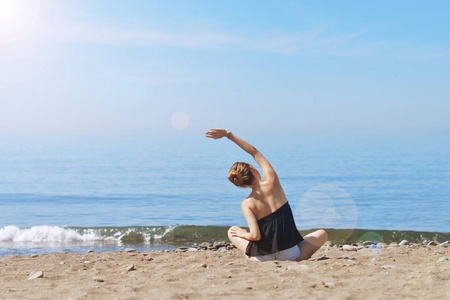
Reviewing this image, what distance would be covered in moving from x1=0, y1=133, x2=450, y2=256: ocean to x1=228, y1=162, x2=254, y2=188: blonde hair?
20.2 feet

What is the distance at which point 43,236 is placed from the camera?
41.5 feet

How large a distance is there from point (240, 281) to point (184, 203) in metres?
16.1

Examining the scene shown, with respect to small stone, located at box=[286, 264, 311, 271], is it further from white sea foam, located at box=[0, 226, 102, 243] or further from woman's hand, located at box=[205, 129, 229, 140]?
white sea foam, located at box=[0, 226, 102, 243]

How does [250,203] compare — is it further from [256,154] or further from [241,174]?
[256,154]

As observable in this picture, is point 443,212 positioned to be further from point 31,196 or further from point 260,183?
point 31,196

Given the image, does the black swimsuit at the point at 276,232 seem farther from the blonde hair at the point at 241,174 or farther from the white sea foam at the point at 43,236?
the white sea foam at the point at 43,236

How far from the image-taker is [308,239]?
638 centimetres

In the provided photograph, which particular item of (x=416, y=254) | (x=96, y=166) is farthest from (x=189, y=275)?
(x=96, y=166)

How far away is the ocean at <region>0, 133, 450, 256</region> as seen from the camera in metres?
12.8

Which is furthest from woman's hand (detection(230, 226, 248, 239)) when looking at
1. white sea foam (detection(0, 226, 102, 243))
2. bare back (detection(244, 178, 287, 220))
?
white sea foam (detection(0, 226, 102, 243))

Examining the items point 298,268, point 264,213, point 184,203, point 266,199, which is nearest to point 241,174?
point 266,199

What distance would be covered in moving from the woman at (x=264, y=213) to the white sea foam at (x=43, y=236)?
25.4 ft

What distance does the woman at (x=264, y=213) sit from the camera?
232 inches

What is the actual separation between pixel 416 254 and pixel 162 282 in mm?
4891
